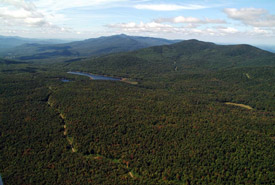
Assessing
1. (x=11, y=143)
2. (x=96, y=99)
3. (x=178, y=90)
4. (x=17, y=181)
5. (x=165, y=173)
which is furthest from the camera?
(x=178, y=90)

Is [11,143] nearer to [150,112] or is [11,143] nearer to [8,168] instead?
[8,168]

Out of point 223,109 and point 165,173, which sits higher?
point 223,109

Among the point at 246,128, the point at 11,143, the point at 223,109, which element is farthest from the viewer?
the point at 223,109

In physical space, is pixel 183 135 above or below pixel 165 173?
above

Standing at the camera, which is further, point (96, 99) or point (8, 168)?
point (96, 99)

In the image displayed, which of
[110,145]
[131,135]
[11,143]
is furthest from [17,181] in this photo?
[131,135]

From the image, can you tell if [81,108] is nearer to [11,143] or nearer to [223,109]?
[11,143]

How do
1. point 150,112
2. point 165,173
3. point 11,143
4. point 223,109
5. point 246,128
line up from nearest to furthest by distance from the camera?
1. point 165,173
2. point 11,143
3. point 246,128
4. point 150,112
5. point 223,109

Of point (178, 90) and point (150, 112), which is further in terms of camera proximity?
point (178, 90)

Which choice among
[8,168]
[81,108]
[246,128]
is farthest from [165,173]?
[81,108]
